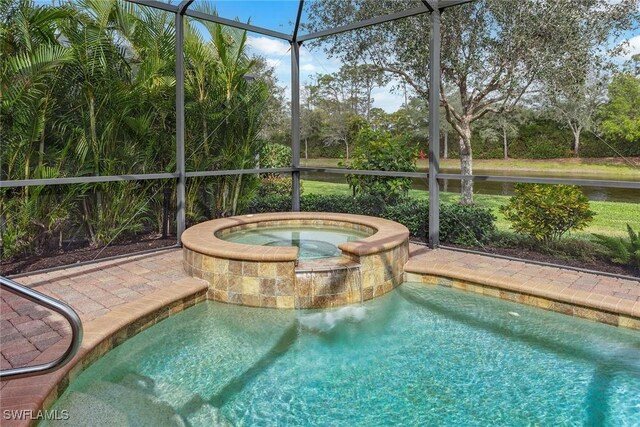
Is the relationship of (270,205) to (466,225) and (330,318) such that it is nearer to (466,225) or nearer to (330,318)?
(466,225)

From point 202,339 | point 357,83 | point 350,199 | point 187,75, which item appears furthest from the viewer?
point 357,83

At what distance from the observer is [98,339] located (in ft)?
10.6

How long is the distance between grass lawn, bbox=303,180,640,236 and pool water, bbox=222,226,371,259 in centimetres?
208

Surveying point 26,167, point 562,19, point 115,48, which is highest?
point 562,19

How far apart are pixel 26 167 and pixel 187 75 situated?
9.24ft

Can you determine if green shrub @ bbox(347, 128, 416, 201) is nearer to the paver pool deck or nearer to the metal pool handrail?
the paver pool deck

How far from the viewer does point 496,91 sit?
28.4 feet

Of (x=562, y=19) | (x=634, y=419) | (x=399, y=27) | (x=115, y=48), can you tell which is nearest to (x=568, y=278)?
(x=634, y=419)

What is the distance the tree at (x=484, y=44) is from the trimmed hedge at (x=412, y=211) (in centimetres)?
235

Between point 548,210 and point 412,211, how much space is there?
202cm

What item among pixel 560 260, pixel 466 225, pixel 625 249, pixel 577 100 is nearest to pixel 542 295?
pixel 560 260

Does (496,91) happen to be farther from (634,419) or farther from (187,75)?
(634,419)

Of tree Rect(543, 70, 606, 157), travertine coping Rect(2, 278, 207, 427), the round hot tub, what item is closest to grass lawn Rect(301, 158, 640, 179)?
tree Rect(543, 70, 606, 157)

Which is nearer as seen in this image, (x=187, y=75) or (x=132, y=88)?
(x=132, y=88)
